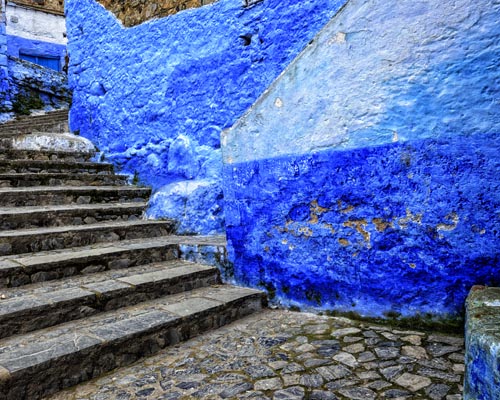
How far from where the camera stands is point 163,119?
15.1 ft

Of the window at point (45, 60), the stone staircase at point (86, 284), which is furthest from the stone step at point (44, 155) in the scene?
the window at point (45, 60)

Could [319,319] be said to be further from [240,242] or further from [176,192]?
[176,192]

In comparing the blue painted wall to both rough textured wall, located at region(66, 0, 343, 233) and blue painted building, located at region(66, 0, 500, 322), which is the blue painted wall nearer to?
rough textured wall, located at region(66, 0, 343, 233)

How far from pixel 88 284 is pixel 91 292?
210mm

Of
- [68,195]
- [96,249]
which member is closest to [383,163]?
[96,249]

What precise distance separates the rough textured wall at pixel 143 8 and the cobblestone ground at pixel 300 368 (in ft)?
11.3

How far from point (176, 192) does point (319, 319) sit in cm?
208

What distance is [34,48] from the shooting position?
523 inches

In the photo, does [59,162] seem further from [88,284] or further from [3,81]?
[3,81]

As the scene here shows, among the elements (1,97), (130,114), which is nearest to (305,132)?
(130,114)

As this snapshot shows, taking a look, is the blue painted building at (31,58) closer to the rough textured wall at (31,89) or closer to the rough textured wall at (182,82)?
the rough textured wall at (31,89)

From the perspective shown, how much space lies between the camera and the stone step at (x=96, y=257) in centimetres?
265

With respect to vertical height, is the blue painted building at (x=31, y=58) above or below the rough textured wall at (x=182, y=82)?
above

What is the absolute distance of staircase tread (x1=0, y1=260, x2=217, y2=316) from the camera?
229 cm
